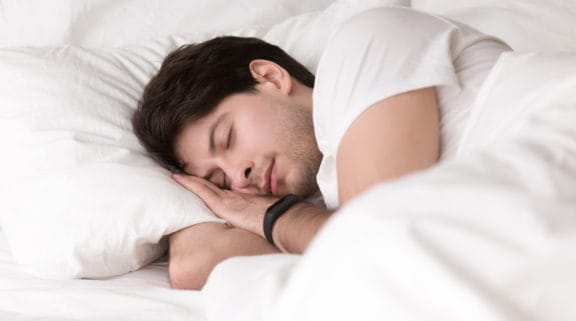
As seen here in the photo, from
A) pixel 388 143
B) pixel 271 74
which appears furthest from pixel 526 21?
pixel 388 143

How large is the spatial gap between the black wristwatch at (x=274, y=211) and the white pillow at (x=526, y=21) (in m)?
0.66

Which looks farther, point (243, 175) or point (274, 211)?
point (243, 175)

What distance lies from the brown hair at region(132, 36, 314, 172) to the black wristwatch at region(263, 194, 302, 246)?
0.27 meters

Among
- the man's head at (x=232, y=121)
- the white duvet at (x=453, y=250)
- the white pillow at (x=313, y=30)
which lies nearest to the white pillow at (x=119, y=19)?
the white pillow at (x=313, y=30)

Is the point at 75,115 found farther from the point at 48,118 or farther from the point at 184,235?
the point at 184,235

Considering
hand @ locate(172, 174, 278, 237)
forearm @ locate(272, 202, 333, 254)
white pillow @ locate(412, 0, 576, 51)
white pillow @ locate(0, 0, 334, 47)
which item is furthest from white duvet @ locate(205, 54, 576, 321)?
white pillow @ locate(0, 0, 334, 47)

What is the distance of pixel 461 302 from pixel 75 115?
3.61 ft

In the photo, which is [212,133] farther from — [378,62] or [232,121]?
[378,62]

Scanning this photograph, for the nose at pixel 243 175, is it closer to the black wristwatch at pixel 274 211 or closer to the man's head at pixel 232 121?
the man's head at pixel 232 121

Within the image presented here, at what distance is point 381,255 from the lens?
2.14ft

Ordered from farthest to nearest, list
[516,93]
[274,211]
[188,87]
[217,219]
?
[188,87]
[217,219]
[274,211]
[516,93]

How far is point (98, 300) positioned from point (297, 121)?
48cm

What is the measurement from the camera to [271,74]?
1.61 m

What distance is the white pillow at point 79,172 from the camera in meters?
1.39
